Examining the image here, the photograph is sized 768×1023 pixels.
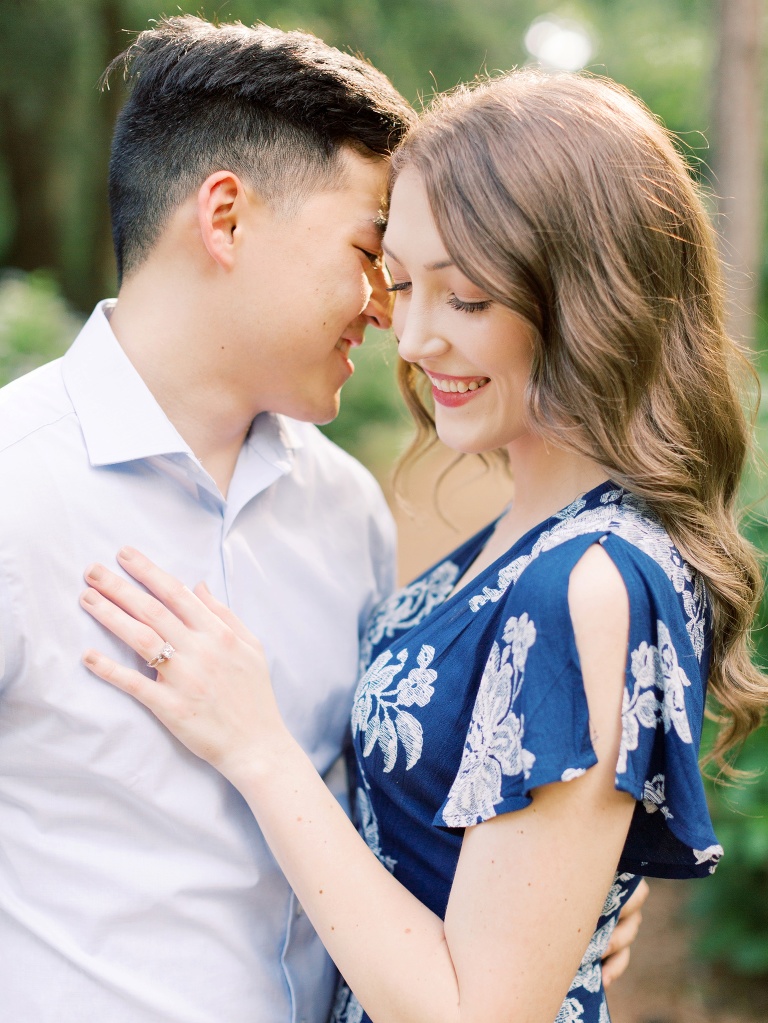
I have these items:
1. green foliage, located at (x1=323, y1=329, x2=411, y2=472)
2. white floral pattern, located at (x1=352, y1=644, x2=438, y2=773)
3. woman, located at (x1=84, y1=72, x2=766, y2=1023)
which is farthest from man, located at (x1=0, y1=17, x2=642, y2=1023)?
green foliage, located at (x1=323, y1=329, x2=411, y2=472)

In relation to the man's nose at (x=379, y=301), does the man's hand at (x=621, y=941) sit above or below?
below

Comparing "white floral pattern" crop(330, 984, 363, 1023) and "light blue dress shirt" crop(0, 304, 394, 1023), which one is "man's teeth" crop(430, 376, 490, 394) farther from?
"white floral pattern" crop(330, 984, 363, 1023)

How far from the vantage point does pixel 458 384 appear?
1.95m

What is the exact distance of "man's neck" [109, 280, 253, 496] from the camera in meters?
2.15

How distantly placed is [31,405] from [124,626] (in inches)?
19.5

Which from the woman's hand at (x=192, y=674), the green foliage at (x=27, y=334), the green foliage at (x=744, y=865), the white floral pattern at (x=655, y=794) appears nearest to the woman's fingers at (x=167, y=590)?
the woman's hand at (x=192, y=674)

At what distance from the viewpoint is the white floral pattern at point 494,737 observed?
61.6 inches

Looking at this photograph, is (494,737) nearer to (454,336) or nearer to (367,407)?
(454,336)

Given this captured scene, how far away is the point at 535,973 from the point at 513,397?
3.33ft

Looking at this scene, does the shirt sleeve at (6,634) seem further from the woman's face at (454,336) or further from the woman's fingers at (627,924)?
the woman's fingers at (627,924)

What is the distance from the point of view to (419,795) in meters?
1.83

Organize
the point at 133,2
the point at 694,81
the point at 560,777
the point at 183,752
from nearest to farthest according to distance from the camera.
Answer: the point at 560,777
the point at 183,752
the point at 133,2
the point at 694,81

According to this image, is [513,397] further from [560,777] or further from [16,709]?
[16,709]

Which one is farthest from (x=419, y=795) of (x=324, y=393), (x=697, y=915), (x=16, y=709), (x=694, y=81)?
(x=694, y=81)
